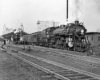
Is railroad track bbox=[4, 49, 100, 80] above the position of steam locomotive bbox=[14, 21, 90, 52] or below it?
below

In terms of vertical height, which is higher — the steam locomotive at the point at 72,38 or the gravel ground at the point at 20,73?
the steam locomotive at the point at 72,38

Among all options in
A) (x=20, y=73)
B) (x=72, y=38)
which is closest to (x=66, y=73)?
(x=20, y=73)

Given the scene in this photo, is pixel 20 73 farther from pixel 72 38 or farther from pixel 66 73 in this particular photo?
pixel 72 38

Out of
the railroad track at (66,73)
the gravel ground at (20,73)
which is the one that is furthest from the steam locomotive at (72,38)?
the gravel ground at (20,73)

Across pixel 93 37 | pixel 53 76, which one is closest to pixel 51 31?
pixel 93 37

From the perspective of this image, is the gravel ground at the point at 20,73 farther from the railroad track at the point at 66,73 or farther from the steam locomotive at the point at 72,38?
the steam locomotive at the point at 72,38

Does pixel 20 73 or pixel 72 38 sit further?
pixel 72 38

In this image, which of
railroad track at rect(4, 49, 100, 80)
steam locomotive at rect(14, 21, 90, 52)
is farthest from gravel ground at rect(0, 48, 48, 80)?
steam locomotive at rect(14, 21, 90, 52)

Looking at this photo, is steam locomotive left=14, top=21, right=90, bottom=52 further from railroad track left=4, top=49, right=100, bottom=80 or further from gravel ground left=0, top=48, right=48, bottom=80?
gravel ground left=0, top=48, right=48, bottom=80

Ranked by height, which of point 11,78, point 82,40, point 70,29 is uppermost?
point 70,29

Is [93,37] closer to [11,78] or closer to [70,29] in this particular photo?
[70,29]

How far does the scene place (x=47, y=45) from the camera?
2681cm

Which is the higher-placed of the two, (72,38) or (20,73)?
(72,38)

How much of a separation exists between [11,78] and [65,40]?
15323mm
